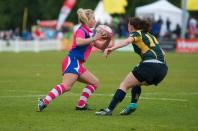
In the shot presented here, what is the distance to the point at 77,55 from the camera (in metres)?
14.0

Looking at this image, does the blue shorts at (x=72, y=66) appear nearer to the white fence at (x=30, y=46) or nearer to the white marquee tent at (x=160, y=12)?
the white marquee tent at (x=160, y=12)

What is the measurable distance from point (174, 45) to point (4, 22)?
42864 mm

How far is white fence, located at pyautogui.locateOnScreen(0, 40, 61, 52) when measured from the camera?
54.9 m

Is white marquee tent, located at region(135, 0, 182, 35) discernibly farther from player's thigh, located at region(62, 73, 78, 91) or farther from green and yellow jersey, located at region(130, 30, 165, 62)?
green and yellow jersey, located at region(130, 30, 165, 62)

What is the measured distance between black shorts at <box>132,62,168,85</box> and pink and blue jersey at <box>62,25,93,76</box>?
1.47 metres

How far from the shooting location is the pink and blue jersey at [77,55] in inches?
546

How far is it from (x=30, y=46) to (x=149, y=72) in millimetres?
42914

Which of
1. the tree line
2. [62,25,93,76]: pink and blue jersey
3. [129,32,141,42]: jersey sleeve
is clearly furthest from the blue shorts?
the tree line

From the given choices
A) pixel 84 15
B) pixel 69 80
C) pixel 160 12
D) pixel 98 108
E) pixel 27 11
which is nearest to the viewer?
pixel 69 80

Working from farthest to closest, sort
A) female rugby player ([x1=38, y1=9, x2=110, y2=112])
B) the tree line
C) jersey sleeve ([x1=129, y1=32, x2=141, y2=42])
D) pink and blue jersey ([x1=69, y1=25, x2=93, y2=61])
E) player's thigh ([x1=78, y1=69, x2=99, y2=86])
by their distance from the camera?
1. the tree line
2. player's thigh ([x1=78, y1=69, x2=99, y2=86])
3. pink and blue jersey ([x1=69, y1=25, x2=93, y2=61])
4. female rugby player ([x1=38, y1=9, x2=110, y2=112])
5. jersey sleeve ([x1=129, y1=32, x2=141, y2=42])

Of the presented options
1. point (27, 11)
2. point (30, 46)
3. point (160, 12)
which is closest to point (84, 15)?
point (160, 12)

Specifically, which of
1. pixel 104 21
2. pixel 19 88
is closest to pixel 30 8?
pixel 104 21

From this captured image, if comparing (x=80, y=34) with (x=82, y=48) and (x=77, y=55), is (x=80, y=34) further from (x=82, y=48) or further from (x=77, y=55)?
(x=77, y=55)

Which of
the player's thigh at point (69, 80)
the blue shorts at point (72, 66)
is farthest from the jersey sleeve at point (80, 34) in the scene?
the player's thigh at point (69, 80)
